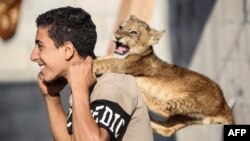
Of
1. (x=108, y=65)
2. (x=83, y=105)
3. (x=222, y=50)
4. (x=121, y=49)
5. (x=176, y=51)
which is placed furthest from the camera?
(x=222, y=50)

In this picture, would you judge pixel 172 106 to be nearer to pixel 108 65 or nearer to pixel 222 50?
pixel 108 65

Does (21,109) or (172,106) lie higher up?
(172,106)

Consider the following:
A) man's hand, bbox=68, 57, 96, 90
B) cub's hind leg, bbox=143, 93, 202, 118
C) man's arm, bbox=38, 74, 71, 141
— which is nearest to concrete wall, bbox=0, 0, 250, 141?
cub's hind leg, bbox=143, 93, 202, 118

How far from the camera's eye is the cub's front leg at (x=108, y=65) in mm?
2977

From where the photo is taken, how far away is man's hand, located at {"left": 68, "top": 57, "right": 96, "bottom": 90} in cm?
194

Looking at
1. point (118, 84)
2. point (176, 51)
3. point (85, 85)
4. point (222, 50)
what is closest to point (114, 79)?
point (118, 84)

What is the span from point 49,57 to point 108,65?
39.3 inches

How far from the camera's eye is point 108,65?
3.02 m

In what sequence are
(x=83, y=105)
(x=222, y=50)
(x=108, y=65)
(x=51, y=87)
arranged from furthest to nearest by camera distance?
1. (x=222, y=50)
2. (x=108, y=65)
3. (x=51, y=87)
4. (x=83, y=105)

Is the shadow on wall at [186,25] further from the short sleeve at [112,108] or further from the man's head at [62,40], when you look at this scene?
the short sleeve at [112,108]

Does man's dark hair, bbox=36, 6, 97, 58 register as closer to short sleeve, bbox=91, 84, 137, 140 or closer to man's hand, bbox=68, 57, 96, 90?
man's hand, bbox=68, 57, 96, 90

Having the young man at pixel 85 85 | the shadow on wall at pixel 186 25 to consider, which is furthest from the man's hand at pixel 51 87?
the shadow on wall at pixel 186 25

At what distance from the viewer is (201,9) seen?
435 centimetres

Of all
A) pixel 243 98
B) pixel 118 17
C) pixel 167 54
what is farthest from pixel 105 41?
pixel 243 98
